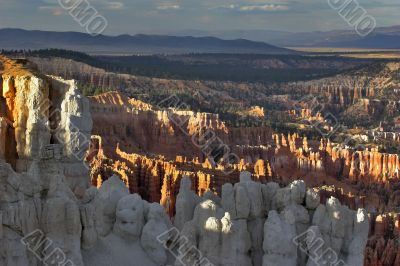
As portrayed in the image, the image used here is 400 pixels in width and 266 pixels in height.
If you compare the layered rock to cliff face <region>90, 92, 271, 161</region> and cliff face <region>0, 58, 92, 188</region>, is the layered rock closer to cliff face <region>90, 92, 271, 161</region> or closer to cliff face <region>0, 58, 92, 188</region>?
cliff face <region>0, 58, 92, 188</region>

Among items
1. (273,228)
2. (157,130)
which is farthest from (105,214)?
(157,130)

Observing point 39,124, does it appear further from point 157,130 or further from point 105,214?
point 157,130

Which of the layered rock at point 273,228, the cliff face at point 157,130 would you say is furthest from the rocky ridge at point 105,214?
the cliff face at point 157,130

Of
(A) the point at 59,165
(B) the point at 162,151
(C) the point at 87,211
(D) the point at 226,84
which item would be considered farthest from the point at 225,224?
(D) the point at 226,84

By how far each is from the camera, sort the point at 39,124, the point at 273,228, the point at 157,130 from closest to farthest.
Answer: the point at 273,228, the point at 39,124, the point at 157,130

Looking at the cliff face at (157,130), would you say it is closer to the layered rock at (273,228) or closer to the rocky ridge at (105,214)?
the rocky ridge at (105,214)

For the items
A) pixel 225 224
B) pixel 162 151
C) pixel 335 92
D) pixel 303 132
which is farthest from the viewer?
pixel 335 92

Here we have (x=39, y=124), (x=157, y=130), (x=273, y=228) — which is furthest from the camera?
(x=157, y=130)

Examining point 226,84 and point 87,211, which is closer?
point 87,211

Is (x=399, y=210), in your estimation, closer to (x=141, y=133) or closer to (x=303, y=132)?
(x=141, y=133)

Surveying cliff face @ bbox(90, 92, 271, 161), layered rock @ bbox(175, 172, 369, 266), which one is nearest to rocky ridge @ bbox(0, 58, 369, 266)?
layered rock @ bbox(175, 172, 369, 266)

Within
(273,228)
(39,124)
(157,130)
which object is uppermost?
(39,124)
